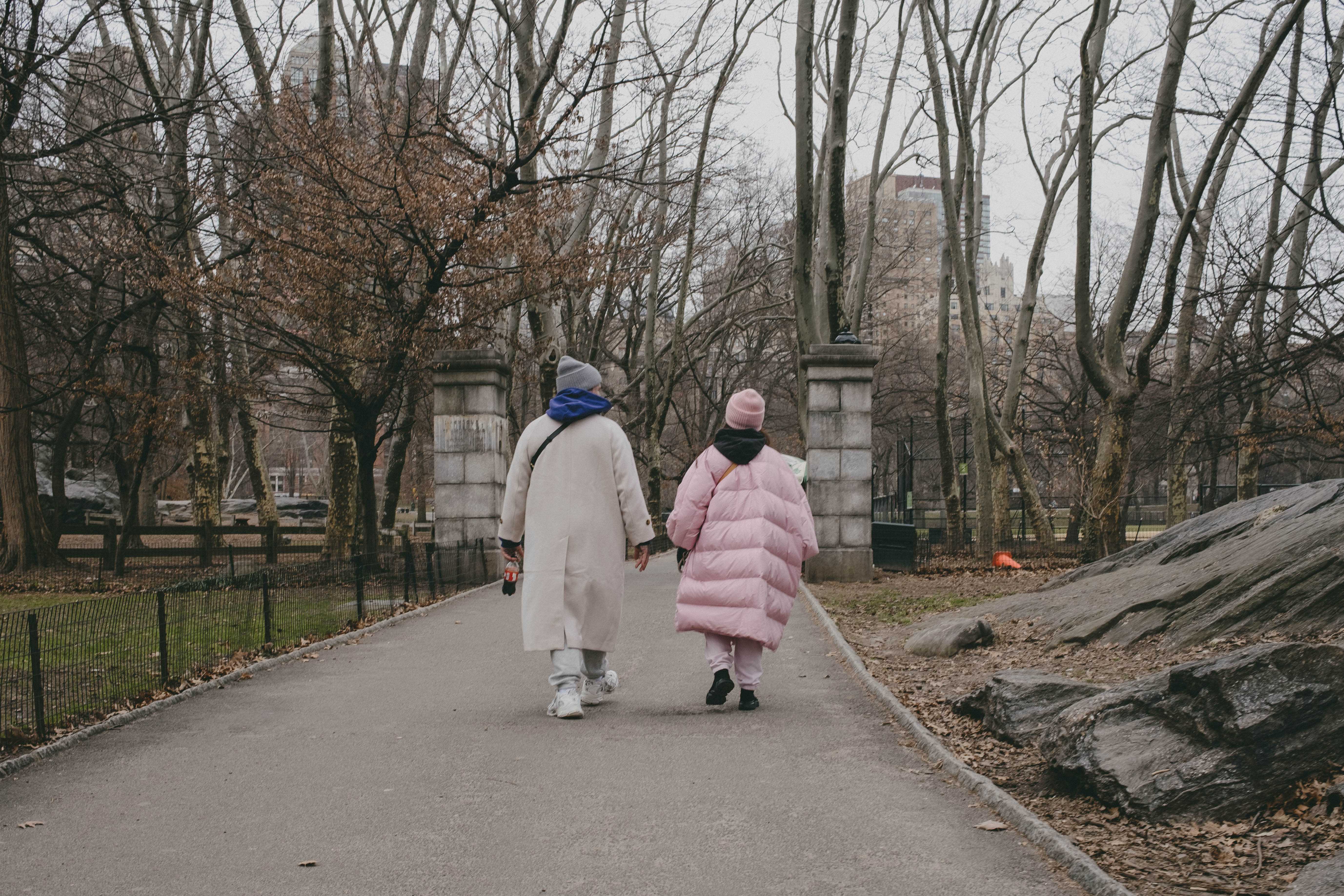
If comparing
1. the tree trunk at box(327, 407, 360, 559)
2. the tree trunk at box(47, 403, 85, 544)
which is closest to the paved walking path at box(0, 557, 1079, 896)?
the tree trunk at box(327, 407, 360, 559)

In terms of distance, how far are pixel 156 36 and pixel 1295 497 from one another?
21.1 m

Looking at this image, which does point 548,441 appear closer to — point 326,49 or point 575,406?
point 575,406

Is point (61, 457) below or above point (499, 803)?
above

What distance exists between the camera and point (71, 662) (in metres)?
7.47

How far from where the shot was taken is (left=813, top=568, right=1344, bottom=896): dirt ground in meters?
4.22

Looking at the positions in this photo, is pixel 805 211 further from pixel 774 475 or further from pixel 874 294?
pixel 874 294

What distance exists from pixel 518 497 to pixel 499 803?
8.34 ft

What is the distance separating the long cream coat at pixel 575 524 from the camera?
287 inches

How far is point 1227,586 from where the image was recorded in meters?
7.83

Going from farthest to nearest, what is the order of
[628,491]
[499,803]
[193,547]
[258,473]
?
[258,473], [193,547], [628,491], [499,803]

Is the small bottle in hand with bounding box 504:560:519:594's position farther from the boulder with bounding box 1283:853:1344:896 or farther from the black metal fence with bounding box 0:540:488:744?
the boulder with bounding box 1283:853:1344:896

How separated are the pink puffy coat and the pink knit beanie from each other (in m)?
0.21

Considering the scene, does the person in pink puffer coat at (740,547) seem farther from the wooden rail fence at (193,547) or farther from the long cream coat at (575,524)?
the wooden rail fence at (193,547)

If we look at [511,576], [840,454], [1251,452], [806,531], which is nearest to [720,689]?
[806,531]
